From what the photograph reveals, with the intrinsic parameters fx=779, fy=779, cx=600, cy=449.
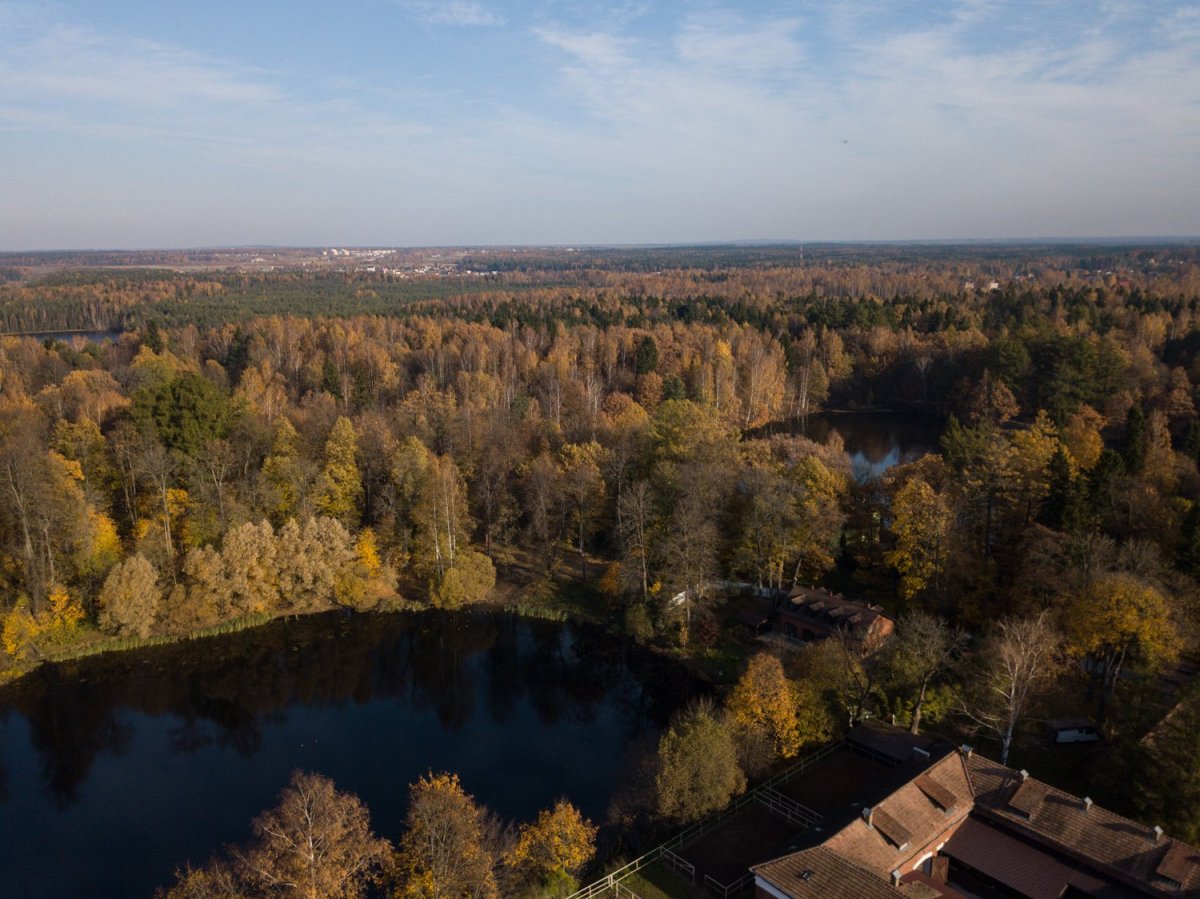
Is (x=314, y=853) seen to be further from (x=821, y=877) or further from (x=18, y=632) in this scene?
(x=18, y=632)

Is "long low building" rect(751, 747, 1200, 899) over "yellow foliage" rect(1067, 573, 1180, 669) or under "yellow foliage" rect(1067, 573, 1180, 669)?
under

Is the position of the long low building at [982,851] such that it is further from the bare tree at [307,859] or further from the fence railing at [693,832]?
the bare tree at [307,859]

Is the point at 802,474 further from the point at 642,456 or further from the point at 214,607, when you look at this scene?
the point at 214,607

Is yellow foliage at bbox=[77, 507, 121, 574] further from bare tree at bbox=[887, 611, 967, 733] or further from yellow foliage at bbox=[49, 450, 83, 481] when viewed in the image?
bare tree at bbox=[887, 611, 967, 733]

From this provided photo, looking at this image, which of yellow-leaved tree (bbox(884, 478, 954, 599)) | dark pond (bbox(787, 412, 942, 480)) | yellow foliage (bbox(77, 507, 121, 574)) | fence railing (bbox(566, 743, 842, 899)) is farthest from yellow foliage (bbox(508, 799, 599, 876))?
dark pond (bbox(787, 412, 942, 480))

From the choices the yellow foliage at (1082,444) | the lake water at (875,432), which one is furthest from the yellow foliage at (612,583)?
the lake water at (875,432)
